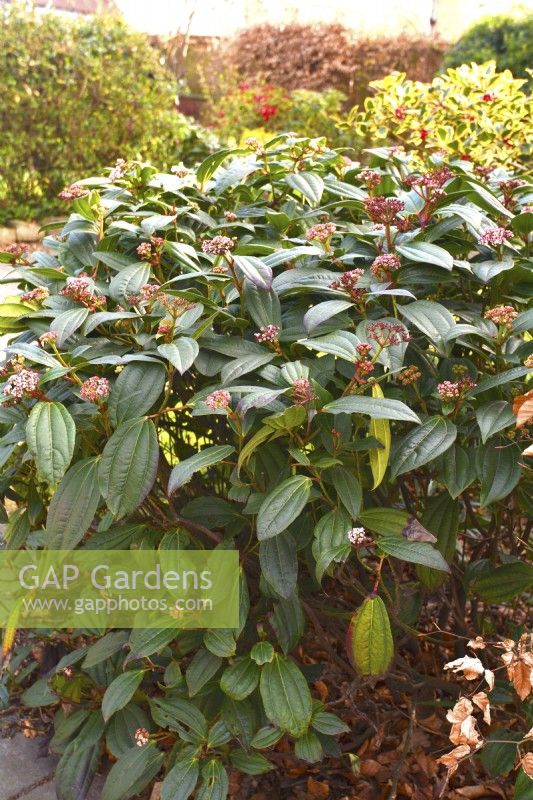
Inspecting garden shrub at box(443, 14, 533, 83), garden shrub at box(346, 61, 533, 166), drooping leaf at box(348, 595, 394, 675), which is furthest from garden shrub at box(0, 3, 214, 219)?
drooping leaf at box(348, 595, 394, 675)

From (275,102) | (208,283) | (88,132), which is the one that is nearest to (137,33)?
(88,132)

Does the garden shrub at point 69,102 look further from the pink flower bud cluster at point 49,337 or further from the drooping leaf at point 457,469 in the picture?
the drooping leaf at point 457,469

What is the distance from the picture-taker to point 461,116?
301 centimetres

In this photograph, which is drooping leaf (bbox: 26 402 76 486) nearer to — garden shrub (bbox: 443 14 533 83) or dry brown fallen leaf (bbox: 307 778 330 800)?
dry brown fallen leaf (bbox: 307 778 330 800)

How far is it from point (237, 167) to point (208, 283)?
0.54 m

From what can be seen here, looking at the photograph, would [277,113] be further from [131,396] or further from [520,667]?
[520,667]

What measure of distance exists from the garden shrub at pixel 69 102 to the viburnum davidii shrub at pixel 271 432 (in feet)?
20.3

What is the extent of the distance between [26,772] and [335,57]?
11.2 meters

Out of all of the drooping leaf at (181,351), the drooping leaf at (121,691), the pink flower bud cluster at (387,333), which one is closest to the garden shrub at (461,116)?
the pink flower bud cluster at (387,333)

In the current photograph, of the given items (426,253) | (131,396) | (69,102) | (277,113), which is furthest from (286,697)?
(277,113)

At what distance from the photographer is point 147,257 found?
165 centimetres

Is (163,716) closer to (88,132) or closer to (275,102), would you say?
(88,132)

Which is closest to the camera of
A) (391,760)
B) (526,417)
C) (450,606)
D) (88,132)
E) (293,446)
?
(526,417)

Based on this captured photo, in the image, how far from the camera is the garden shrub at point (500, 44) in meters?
8.77
